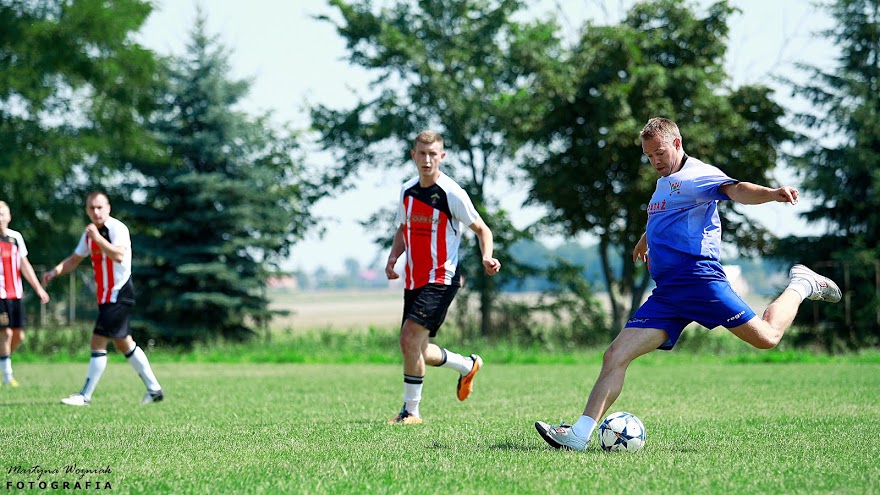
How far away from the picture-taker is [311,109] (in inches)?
1193

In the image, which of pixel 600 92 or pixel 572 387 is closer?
pixel 572 387

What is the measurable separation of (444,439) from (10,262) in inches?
316

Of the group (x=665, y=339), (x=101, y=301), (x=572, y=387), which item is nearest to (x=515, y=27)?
(x=572, y=387)

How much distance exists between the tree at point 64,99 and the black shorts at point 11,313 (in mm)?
19198

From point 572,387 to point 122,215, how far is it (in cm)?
2017

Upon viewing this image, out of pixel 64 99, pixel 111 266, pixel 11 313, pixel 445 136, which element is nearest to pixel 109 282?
pixel 111 266

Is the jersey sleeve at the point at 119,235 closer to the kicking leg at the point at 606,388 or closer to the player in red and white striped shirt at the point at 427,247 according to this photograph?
the player in red and white striped shirt at the point at 427,247

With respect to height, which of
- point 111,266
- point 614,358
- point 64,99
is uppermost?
point 64,99

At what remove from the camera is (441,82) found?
94.0ft

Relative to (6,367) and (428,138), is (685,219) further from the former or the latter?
(6,367)

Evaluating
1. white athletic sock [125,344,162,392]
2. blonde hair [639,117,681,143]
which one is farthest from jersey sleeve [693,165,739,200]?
white athletic sock [125,344,162,392]

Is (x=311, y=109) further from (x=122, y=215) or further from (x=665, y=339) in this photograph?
(x=665, y=339)

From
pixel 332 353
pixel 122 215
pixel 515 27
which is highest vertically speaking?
pixel 515 27

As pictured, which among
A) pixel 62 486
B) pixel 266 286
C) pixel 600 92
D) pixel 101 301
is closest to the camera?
pixel 62 486
